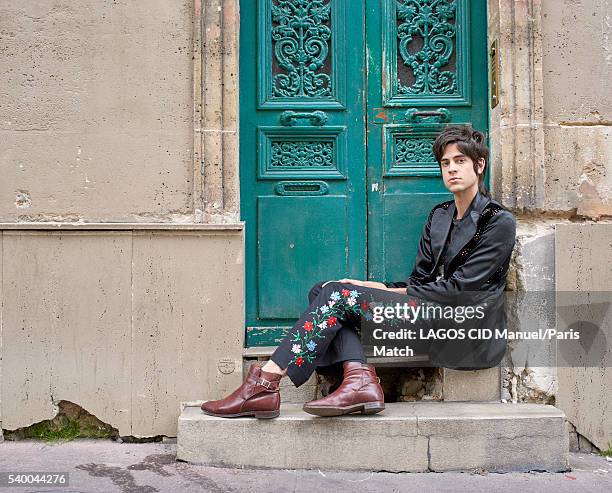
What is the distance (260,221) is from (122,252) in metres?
0.85

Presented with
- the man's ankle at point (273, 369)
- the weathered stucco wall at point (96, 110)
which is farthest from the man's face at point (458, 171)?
the weathered stucco wall at point (96, 110)

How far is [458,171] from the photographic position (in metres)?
3.77

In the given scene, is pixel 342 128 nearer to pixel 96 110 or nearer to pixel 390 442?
pixel 96 110

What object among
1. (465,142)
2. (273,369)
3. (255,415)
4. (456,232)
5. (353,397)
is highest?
(465,142)

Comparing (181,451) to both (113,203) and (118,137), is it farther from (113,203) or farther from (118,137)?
(118,137)

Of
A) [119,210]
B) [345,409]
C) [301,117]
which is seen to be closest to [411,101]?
[301,117]

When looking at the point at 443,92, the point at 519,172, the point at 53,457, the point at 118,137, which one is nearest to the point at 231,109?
the point at 118,137

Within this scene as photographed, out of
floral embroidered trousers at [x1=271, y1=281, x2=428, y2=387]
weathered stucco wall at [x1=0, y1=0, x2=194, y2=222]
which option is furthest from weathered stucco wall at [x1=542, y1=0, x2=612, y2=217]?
weathered stucco wall at [x1=0, y1=0, x2=194, y2=222]

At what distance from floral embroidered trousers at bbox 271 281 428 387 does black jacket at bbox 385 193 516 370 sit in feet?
0.89

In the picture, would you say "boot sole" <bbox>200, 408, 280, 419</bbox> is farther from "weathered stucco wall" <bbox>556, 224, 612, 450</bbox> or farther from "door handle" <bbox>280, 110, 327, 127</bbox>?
"door handle" <bbox>280, 110, 327, 127</bbox>

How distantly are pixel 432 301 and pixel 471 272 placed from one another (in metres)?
0.25

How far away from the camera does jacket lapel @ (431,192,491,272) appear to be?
3.72m

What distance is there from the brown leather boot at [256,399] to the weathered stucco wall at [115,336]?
462 millimetres

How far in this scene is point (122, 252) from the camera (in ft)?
13.2
